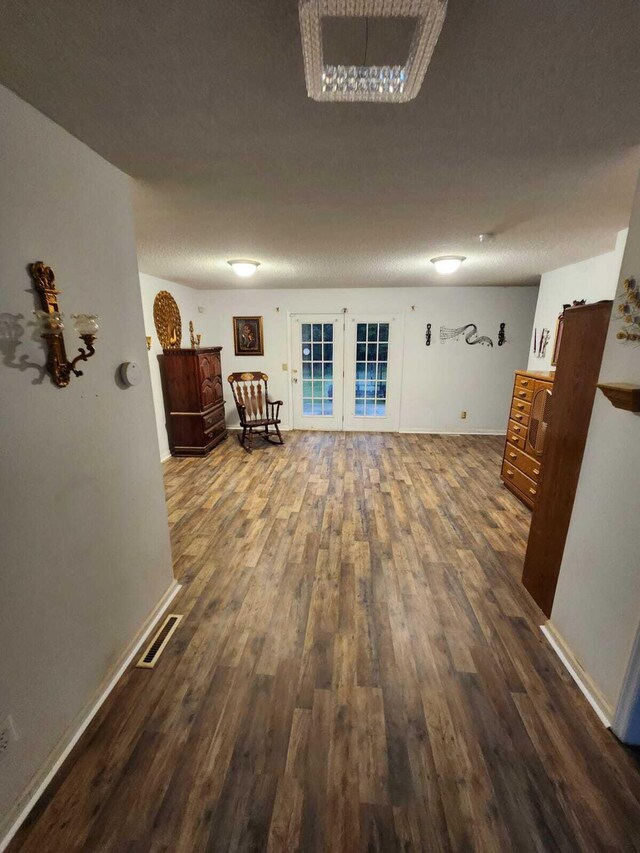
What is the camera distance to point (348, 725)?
4.58ft

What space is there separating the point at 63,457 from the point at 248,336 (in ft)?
14.9

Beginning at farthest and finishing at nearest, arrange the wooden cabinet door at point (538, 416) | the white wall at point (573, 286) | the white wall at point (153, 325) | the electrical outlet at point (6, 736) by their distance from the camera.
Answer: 1. the white wall at point (153, 325)
2. the white wall at point (573, 286)
3. the wooden cabinet door at point (538, 416)
4. the electrical outlet at point (6, 736)

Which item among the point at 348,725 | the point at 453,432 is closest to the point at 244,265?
the point at 348,725

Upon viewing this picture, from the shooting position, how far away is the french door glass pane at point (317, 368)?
542cm

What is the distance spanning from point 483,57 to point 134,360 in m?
1.71

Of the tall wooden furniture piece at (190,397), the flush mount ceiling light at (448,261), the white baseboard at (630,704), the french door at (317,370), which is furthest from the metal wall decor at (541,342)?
the tall wooden furniture piece at (190,397)

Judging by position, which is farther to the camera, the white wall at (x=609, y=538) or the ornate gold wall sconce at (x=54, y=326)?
the white wall at (x=609, y=538)

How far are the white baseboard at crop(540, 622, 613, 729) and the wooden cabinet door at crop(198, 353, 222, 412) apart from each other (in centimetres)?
412

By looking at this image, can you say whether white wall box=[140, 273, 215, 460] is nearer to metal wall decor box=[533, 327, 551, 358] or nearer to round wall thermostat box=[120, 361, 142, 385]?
round wall thermostat box=[120, 361, 142, 385]

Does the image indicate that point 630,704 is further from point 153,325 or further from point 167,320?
point 167,320

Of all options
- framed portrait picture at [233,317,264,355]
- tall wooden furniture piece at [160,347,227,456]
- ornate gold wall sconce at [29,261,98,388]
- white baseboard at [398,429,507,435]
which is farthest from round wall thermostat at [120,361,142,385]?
white baseboard at [398,429,507,435]

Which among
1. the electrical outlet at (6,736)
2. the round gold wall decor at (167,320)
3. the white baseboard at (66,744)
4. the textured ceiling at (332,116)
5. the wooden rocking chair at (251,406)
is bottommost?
the white baseboard at (66,744)

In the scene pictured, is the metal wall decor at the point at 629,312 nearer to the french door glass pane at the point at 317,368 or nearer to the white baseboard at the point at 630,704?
the white baseboard at the point at 630,704

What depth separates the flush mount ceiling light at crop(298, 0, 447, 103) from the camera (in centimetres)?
65
